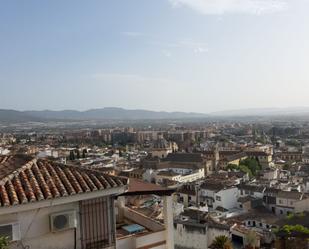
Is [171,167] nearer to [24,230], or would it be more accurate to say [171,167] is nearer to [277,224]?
[277,224]

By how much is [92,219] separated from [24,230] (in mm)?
948

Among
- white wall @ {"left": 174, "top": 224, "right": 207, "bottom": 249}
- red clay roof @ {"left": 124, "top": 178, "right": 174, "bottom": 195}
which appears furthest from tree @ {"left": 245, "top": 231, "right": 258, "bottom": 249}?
red clay roof @ {"left": 124, "top": 178, "right": 174, "bottom": 195}

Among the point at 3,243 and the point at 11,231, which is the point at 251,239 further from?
the point at 3,243

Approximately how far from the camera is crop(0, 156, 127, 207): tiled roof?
189 inches

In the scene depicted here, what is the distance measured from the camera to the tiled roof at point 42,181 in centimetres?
481

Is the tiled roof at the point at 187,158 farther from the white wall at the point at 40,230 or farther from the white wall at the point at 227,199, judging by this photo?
the white wall at the point at 40,230

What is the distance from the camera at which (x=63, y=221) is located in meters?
5.12

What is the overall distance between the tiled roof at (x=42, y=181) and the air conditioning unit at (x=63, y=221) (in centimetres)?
29

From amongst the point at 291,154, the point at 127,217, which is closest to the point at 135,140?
the point at 291,154

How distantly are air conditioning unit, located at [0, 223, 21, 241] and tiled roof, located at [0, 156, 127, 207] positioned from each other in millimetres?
315

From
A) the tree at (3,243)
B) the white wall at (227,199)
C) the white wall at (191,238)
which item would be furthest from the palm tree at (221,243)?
the tree at (3,243)

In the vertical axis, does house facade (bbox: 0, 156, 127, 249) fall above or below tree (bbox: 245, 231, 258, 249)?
above

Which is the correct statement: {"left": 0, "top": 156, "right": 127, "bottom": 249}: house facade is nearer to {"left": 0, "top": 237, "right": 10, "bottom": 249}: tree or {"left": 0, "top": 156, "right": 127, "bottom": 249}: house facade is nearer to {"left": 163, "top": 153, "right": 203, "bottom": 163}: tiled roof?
{"left": 0, "top": 237, "right": 10, "bottom": 249}: tree

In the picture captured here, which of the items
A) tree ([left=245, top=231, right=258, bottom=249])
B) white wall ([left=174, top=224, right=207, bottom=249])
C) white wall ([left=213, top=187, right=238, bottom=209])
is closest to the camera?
white wall ([left=174, top=224, right=207, bottom=249])
